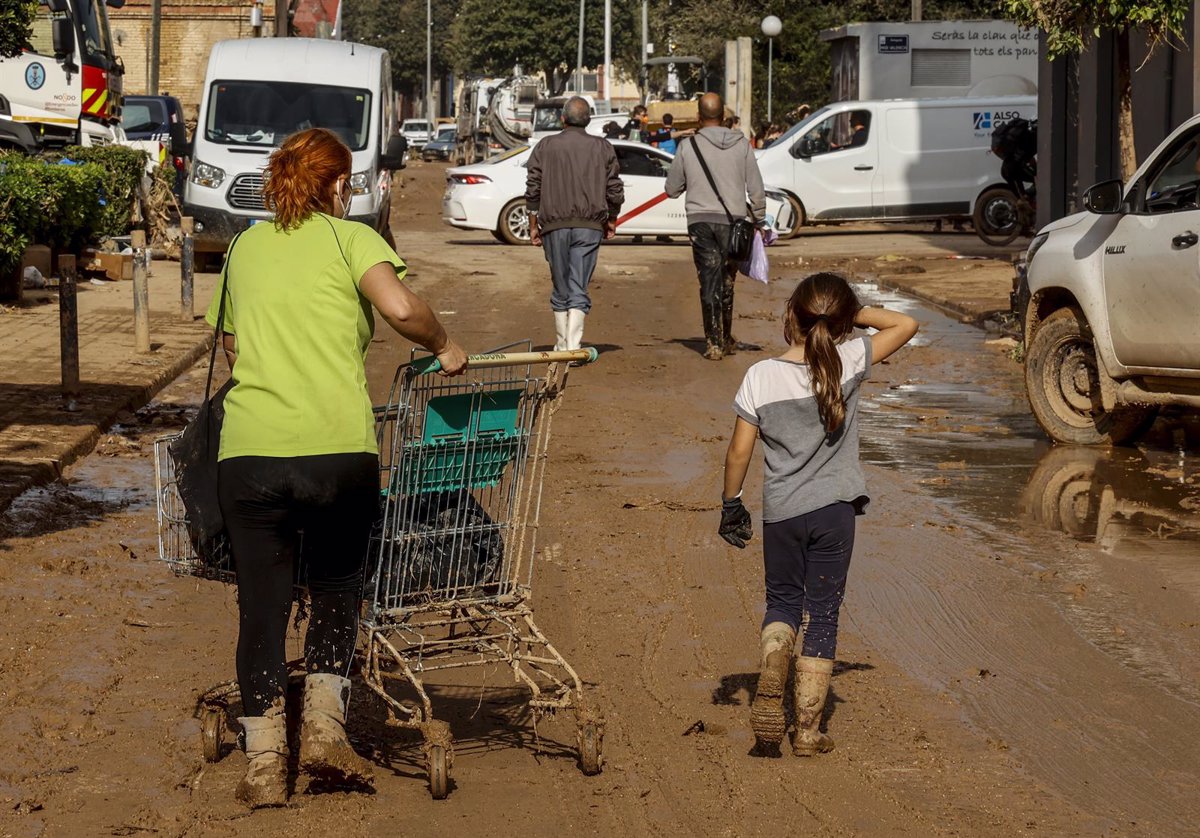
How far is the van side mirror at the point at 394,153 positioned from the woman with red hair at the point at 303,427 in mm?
17081

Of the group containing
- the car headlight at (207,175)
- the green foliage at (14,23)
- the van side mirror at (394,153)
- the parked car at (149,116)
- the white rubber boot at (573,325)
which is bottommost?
the white rubber boot at (573,325)

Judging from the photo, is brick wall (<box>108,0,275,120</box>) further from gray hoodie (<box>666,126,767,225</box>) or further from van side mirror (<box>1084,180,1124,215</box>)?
van side mirror (<box>1084,180,1124,215</box>)

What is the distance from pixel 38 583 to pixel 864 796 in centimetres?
422

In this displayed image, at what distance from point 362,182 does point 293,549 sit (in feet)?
55.2

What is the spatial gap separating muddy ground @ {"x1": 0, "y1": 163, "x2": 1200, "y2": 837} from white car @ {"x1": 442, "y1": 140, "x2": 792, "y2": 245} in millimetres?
15526

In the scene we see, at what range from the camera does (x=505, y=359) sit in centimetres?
499

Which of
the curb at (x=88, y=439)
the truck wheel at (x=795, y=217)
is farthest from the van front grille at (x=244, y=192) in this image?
the truck wheel at (x=795, y=217)

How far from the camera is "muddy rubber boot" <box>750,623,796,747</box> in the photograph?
525 centimetres

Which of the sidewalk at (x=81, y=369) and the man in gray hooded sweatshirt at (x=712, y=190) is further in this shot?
the man in gray hooded sweatshirt at (x=712, y=190)

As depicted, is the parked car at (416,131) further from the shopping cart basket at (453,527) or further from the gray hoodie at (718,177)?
the shopping cart basket at (453,527)

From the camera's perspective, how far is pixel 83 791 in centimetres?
512

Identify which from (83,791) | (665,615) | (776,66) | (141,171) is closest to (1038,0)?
(665,615)

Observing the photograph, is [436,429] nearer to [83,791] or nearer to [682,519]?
[83,791]

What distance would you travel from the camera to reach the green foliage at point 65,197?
57.4 feet
